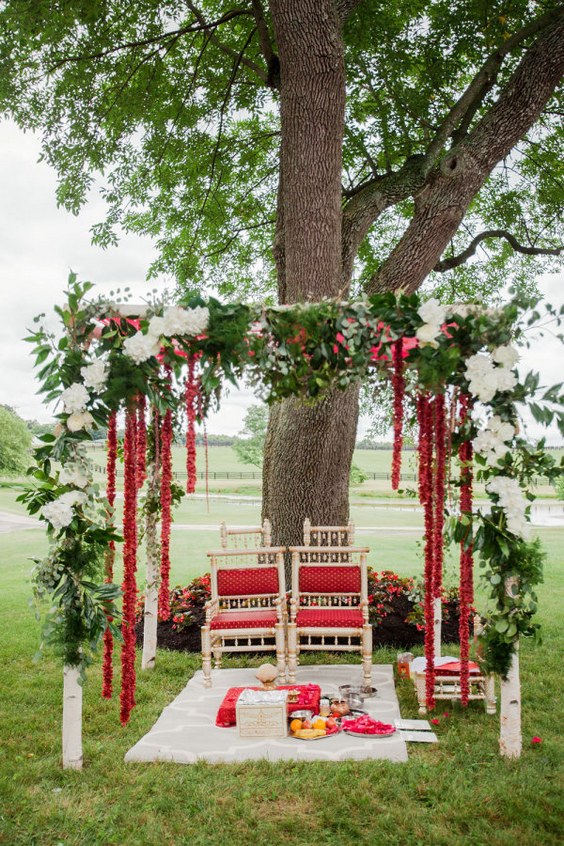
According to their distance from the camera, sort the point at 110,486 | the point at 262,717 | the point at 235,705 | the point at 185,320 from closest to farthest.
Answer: the point at 185,320, the point at 110,486, the point at 262,717, the point at 235,705

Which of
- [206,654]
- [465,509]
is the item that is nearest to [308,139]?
[465,509]

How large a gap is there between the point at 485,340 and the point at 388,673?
354 cm

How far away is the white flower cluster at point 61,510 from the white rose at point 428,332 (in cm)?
231

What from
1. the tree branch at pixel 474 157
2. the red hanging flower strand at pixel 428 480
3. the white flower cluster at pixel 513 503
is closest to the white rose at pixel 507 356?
the red hanging flower strand at pixel 428 480

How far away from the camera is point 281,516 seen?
702 cm

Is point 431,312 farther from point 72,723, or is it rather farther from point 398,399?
point 72,723

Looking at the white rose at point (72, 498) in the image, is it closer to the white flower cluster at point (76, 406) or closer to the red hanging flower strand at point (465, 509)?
the white flower cluster at point (76, 406)

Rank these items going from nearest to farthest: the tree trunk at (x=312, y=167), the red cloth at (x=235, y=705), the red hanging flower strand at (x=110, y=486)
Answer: the red hanging flower strand at (x=110, y=486)
the red cloth at (x=235, y=705)
the tree trunk at (x=312, y=167)

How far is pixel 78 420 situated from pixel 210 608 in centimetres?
269

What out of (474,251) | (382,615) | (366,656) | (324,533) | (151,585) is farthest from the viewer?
(474,251)

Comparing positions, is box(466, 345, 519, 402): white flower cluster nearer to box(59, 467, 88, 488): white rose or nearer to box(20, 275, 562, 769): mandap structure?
box(20, 275, 562, 769): mandap structure

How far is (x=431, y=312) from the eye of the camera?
4.04m

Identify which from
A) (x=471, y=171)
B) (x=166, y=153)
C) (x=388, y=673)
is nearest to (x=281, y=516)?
(x=388, y=673)

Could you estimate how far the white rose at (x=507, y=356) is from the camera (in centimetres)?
407
